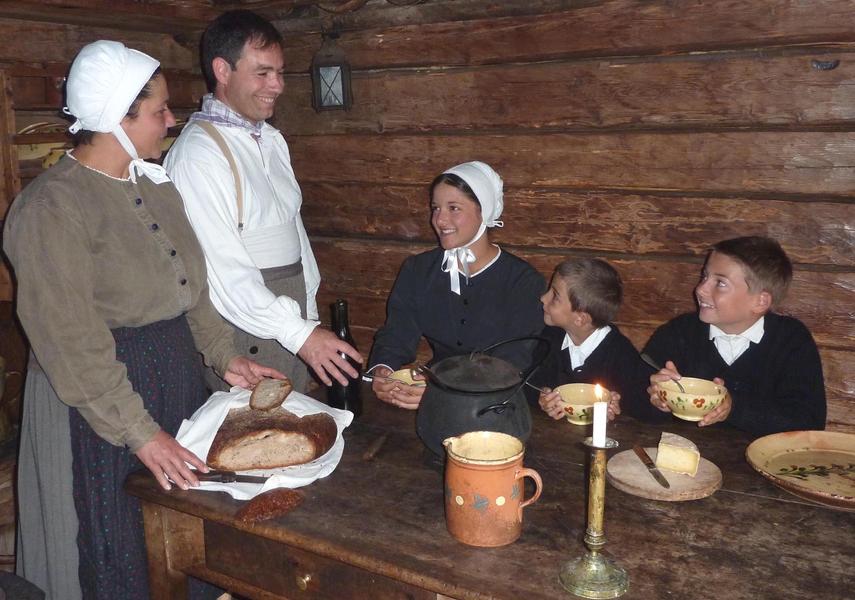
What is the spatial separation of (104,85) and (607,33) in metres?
2.27

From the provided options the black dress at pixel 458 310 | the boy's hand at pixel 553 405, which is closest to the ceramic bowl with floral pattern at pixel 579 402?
the boy's hand at pixel 553 405

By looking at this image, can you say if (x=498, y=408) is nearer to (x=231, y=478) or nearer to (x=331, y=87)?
(x=231, y=478)

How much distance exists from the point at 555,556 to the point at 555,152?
7.91ft

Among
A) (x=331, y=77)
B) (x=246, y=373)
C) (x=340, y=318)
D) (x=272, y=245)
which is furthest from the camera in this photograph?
(x=331, y=77)

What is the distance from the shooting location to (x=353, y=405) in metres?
2.73

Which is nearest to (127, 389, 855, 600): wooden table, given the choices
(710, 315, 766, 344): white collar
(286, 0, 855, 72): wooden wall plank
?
(710, 315, 766, 344): white collar

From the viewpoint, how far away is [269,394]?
7.89 ft

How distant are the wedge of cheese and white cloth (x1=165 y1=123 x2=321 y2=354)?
4.19 ft

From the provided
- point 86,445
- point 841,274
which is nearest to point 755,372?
point 841,274

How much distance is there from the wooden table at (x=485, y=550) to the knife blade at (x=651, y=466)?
7 cm

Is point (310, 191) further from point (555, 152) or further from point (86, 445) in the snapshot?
point (86, 445)

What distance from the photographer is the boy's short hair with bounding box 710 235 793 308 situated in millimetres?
2906

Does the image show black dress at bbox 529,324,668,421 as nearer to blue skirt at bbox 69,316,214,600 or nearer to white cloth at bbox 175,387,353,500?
white cloth at bbox 175,387,353,500

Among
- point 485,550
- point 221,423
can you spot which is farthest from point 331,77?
point 485,550
